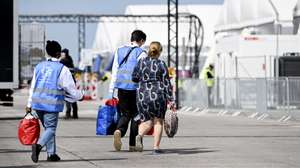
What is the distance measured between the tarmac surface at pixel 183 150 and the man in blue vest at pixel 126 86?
39 cm

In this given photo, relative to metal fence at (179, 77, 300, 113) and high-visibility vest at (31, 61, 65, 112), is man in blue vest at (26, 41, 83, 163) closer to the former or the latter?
high-visibility vest at (31, 61, 65, 112)

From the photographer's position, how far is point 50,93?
44.9 ft

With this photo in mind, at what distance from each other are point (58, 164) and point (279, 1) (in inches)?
1528

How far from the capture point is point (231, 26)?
5412 cm

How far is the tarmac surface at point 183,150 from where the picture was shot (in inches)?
529

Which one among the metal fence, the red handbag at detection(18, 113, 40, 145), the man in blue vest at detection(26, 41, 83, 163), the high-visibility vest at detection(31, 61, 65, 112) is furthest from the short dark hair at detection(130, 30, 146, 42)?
the metal fence

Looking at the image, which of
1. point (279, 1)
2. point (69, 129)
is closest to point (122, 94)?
point (69, 129)

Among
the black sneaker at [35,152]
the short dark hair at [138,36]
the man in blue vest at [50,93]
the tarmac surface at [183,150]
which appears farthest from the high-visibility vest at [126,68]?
the black sneaker at [35,152]

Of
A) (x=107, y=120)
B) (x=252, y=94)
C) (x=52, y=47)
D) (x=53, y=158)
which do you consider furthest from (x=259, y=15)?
(x=53, y=158)

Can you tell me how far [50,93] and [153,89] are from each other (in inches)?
73.4

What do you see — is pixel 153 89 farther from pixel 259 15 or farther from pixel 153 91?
pixel 259 15

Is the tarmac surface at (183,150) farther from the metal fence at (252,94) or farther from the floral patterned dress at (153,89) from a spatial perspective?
the metal fence at (252,94)

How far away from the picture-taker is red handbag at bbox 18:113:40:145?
1348cm

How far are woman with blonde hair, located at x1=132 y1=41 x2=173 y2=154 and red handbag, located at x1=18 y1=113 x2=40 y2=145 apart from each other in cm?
197
